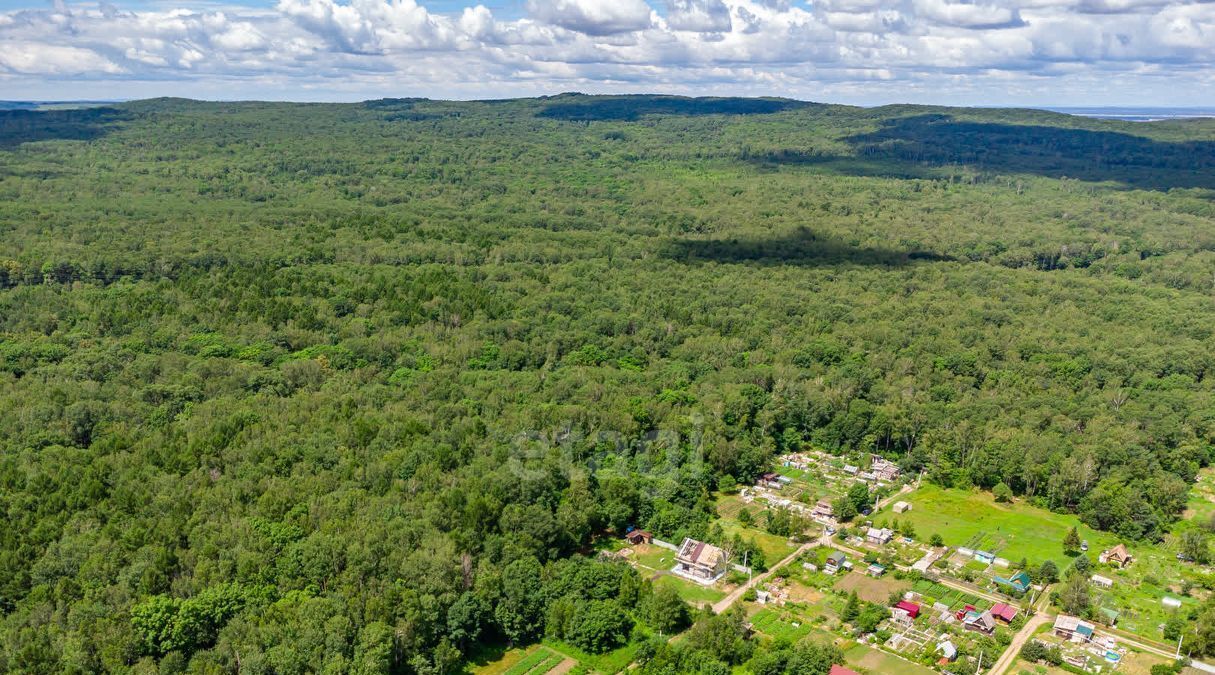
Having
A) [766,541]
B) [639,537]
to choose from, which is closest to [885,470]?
[766,541]

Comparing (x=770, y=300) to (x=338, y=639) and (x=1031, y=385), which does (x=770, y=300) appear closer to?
(x=1031, y=385)

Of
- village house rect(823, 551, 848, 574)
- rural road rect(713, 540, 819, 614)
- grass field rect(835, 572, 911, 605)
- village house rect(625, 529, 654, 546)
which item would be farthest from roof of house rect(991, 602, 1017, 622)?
village house rect(625, 529, 654, 546)

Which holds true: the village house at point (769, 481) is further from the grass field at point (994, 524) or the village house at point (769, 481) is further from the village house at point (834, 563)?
the village house at point (834, 563)

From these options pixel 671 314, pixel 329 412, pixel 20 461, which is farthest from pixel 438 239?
pixel 20 461

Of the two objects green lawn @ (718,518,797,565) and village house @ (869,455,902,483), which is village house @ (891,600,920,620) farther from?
village house @ (869,455,902,483)

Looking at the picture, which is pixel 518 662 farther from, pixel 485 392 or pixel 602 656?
pixel 485 392

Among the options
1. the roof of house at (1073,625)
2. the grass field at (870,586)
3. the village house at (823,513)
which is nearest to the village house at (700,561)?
the grass field at (870,586)

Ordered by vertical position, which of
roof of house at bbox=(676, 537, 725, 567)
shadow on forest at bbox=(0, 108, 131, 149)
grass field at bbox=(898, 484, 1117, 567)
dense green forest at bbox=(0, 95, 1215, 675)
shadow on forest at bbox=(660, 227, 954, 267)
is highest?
shadow on forest at bbox=(0, 108, 131, 149)
